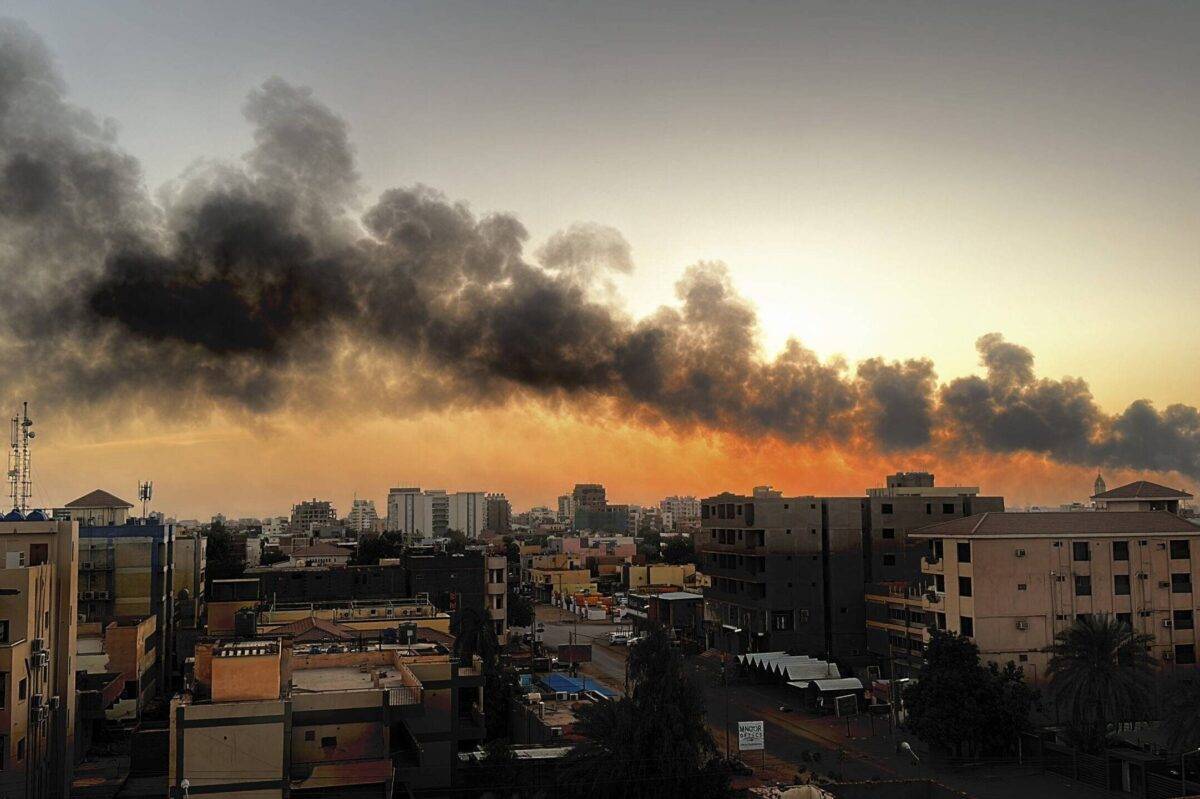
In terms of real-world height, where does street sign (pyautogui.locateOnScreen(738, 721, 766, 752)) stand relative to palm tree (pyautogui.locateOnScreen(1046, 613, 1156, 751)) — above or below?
below

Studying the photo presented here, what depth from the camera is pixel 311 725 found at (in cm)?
2503

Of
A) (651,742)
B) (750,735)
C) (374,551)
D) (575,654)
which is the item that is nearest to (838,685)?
(750,735)

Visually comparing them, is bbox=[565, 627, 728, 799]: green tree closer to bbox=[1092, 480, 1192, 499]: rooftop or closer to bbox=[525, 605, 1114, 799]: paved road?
bbox=[525, 605, 1114, 799]: paved road

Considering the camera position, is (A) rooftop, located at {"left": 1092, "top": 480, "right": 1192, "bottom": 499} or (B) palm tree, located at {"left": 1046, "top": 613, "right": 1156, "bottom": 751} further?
(A) rooftop, located at {"left": 1092, "top": 480, "right": 1192, "bottom": 499}

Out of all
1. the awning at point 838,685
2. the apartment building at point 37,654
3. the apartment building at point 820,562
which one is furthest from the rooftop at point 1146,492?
the apartment building at point 37,654

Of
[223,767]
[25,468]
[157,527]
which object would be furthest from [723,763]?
[157,527]

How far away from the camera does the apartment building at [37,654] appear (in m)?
25.8

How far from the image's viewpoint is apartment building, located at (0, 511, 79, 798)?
2575cm

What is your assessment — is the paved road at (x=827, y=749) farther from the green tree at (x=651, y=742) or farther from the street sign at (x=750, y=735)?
the green tree at (x=651, y=742)

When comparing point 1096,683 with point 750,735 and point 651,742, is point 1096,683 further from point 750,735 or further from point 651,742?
point 651,742

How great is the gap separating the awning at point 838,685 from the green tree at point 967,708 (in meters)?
8.25

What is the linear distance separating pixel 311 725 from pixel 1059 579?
3037 cm

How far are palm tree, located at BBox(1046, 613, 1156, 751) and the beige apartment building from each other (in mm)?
5867

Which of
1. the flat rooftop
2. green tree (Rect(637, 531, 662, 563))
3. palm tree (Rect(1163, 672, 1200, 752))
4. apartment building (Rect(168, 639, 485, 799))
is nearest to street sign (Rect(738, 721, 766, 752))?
apartment building (Rect(168, 639, 485, 799))
